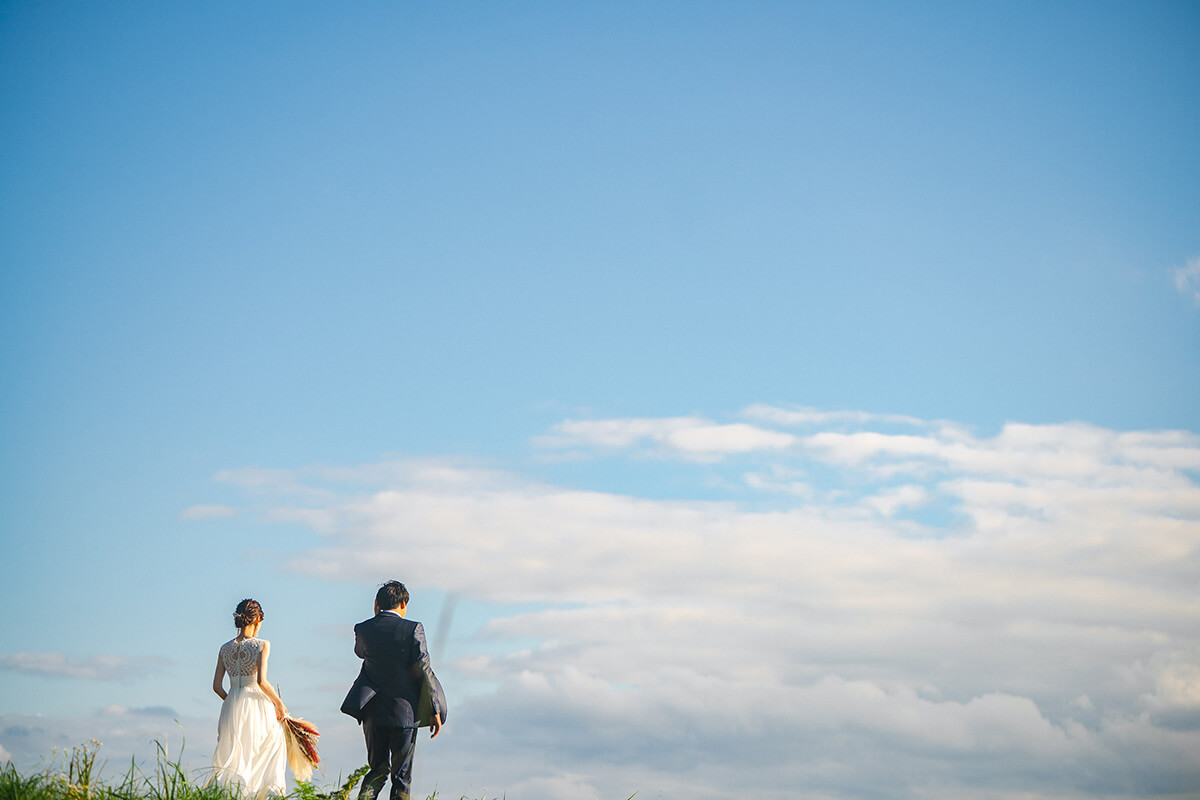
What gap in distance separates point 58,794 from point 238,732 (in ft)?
11.4

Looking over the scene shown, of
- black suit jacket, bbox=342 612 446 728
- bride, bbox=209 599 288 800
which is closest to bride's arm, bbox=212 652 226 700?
bride, bbox=209 599 288 800

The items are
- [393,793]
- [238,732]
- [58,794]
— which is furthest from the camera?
[238,732]

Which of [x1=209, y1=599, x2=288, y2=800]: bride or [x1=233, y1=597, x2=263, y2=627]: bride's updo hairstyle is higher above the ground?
[x1=233, y1=597, x2=263, y2=627]: bride's updo hairstyle

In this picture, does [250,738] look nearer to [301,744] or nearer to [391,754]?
[301,744]

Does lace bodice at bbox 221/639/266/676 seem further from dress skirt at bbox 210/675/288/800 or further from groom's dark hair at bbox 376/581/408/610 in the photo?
groom's dark hair at bbox 376/581/408/610

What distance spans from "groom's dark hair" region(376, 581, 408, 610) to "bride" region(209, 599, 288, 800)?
1805 mm

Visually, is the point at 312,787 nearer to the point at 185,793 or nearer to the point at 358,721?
the point at 185,793

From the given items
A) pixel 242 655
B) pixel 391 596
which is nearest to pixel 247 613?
pixel 242 655

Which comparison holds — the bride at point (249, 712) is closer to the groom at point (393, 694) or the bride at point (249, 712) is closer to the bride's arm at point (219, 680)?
the bride's arm at point (219, 680)

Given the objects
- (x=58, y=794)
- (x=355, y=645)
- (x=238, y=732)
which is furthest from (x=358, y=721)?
(x=58, y=794)

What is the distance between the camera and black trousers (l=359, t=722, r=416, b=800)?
11312mm

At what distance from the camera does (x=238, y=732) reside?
12539 millimetres

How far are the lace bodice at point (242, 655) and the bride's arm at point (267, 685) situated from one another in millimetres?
42

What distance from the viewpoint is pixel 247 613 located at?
12.5 meters
